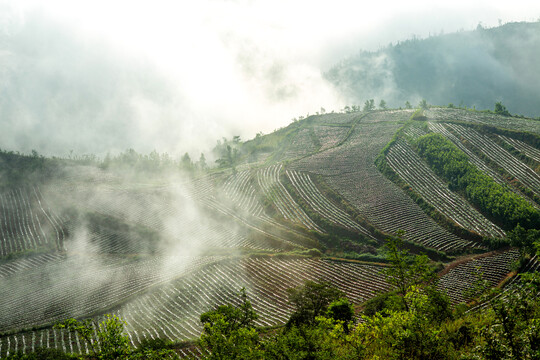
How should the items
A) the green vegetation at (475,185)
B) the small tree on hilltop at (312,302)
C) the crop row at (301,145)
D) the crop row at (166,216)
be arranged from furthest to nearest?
the crop row at (301,145) < the crop row at (166,216) < the green vegetation at (475,185) < the small tree on hilltop at (312,302)

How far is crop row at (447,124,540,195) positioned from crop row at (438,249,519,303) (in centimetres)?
1987

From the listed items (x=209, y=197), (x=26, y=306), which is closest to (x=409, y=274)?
(x=26, y=306)

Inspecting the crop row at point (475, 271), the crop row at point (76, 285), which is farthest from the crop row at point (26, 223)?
the crop row at point (475, 271)

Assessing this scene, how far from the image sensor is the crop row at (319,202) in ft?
228

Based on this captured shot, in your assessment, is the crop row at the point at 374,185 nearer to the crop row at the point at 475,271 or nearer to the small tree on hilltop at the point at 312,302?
the crop row at the point at 475,271

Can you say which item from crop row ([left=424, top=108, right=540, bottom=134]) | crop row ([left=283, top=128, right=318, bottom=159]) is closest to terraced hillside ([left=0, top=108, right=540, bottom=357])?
crop row ([left=424, top=108, right=540, bottom=134])

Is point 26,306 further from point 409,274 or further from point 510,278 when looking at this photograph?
point 510,278

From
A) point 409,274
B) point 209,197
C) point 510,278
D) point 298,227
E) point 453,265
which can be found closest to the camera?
point 409,274

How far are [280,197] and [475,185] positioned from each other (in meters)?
39.7

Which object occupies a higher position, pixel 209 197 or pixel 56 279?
pixel 209 197

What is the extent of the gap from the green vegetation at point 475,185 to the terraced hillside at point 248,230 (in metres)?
1.50

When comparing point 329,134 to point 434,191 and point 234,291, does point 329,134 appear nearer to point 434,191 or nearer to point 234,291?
point 434,191

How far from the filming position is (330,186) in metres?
84.4

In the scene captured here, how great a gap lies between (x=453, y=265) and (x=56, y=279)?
61.5 m
